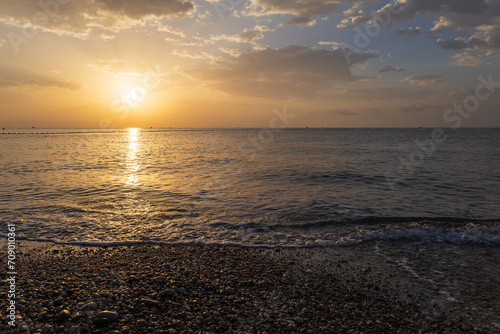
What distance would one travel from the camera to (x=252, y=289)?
25.6 feet

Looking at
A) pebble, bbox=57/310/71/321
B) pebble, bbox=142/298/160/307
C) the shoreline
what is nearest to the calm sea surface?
the shoreline

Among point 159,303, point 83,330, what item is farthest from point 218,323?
point 83,330

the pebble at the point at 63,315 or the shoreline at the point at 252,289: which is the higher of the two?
the pebble at the point at 63,315

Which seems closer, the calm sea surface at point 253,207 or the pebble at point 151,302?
the pebble at point 151,302

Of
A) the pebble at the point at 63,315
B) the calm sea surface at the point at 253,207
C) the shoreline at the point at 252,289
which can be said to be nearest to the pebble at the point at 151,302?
the shoreline at the point at 252,289

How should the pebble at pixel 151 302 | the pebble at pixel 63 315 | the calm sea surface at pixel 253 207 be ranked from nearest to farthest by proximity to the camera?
the pebble at pixel 63 315 → the pebble at pixel 151 302 → the calm sea surface at pixel 253 207

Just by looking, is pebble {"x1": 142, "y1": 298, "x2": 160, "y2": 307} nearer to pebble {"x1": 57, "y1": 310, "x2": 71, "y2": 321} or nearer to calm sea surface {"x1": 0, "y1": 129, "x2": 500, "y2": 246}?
pebble {"x1": 57, "y1": 310, "x2": 71, "y2": 321}

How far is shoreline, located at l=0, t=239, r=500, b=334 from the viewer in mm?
6270

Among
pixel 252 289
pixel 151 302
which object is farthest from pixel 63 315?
pixel 252 289

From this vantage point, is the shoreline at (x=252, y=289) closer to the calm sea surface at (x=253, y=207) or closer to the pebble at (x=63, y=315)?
the pebble at (x=63, y=315)

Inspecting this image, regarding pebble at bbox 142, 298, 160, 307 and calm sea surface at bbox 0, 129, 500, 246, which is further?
calm sea surface at bbox 0, 129, 500, 246

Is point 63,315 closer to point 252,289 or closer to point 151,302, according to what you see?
point 151,302

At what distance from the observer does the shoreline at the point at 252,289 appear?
6270 mm

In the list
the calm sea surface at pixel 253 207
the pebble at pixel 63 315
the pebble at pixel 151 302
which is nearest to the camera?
the pebble at pixel 63 315
